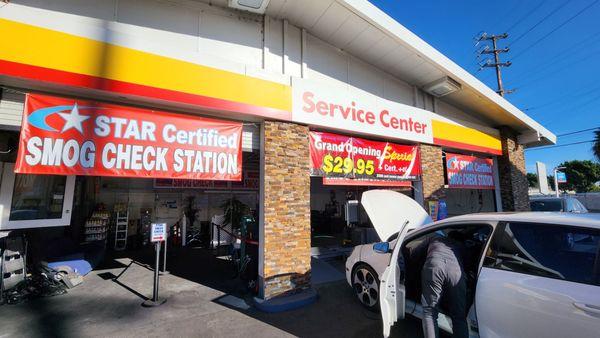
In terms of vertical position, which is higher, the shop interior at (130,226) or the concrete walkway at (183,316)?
the shop interior at (130,226)

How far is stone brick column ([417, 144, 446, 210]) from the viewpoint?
807 cm

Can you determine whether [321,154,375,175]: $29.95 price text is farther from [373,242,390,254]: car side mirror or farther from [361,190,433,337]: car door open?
[373,242,390,254]: car side mirror

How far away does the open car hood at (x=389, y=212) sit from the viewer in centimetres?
412

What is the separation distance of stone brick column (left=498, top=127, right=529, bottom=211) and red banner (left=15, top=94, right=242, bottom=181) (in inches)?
393

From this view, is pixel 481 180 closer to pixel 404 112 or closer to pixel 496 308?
pixel 404 112

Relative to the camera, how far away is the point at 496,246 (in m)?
2.85

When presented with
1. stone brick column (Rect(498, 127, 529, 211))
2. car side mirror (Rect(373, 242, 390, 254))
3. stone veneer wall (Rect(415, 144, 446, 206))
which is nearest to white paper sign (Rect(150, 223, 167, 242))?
car side mirror (Rect(373, 242, 390, 254))

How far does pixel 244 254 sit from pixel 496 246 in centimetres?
459

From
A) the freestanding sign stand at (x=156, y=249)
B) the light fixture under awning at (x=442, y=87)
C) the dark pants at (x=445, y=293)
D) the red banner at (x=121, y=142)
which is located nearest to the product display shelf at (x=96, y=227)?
the freestanding sign stand at (x=156, y=249)

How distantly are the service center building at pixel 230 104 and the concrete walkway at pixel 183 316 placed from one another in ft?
2.48

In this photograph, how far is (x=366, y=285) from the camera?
15.1ft

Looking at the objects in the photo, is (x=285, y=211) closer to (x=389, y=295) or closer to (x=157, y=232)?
(x=157, y=232)

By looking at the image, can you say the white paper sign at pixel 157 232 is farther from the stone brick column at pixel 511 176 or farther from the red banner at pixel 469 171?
the stone brick column at pixel 511 176

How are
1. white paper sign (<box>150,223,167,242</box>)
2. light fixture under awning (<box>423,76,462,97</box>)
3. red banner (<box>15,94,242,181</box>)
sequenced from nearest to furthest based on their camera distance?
red banner (<box>15,94,242,181</box>) < white paper sign (<box>150,223,167,242</box>) < light fixture under awning (<box>423,76,462,97</box>)
